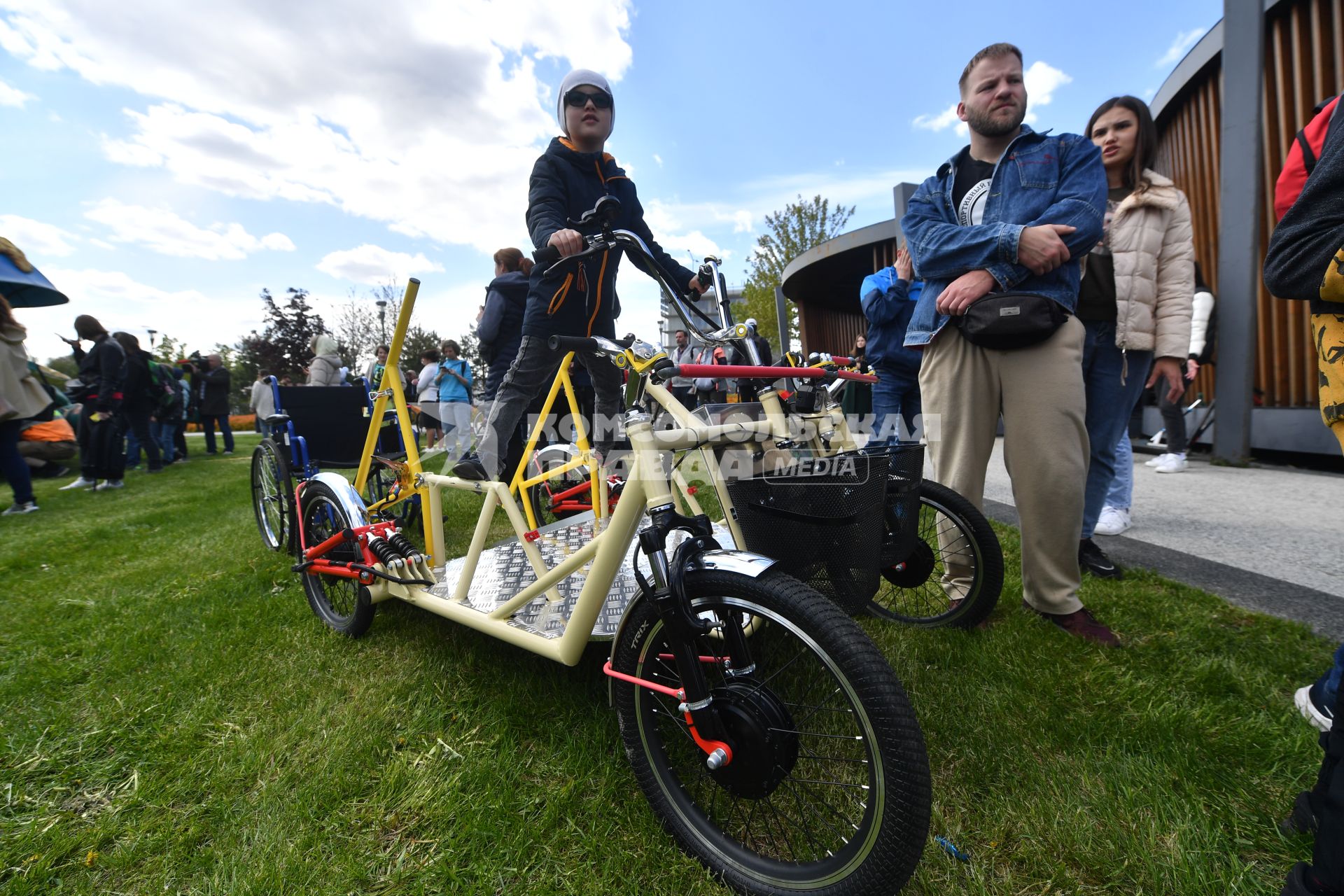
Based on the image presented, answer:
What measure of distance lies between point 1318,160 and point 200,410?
49.7 feet

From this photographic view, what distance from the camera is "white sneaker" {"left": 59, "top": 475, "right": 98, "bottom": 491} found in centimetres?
766

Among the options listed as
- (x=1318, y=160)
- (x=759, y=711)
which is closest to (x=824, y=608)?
(x=759, y=711)

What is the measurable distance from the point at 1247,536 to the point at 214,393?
588 inches

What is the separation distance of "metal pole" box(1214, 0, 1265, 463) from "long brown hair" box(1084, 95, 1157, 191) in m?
4.14

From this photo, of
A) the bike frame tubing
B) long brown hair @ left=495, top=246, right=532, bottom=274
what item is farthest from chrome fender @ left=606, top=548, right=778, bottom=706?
long brown hair @ left=495, top=246, right=532, bottom=274

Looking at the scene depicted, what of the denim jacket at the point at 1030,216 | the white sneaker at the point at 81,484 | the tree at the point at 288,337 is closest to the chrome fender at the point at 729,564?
the denim jacket at the point at 1030,216

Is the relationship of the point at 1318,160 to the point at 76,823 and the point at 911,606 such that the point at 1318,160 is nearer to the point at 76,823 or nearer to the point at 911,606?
the point at 911,606

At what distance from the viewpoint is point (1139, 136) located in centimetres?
274

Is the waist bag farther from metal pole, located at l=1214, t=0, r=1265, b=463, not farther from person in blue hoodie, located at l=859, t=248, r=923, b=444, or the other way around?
metal pole, located at l=1214, t=0, r=1265, b=463

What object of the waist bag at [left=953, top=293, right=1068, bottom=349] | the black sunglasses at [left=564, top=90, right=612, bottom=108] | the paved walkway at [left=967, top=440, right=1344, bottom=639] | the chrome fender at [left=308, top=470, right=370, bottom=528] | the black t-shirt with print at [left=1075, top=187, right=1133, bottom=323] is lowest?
the paved walkway at [left=967, top=440, right=1344, bottom=639]

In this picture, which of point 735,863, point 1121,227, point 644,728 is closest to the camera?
point 735,863

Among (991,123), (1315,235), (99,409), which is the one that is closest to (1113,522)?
(991,123)

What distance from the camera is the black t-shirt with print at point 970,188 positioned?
7.47 ft

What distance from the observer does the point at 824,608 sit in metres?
1.18
